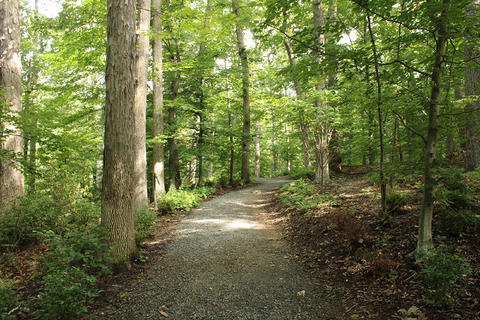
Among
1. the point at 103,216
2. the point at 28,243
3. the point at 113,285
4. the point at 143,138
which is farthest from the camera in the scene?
the point at 143,138

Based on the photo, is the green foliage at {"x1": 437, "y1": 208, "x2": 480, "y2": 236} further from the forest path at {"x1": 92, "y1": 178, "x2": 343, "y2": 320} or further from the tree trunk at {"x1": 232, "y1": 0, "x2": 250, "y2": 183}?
the tree trunk at {"x1": 232, "y1": 0, "x2": 250, "y2": 183}

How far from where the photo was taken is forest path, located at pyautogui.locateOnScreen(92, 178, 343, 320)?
3.16m

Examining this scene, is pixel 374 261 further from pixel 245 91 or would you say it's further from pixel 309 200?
pixel 245 91

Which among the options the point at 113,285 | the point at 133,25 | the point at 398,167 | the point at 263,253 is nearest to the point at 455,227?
the point at 398,167

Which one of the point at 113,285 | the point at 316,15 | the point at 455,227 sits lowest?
the point at 113,285

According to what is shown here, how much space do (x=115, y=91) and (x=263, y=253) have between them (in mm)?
4308

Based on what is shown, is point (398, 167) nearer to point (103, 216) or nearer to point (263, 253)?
point (263, 253)

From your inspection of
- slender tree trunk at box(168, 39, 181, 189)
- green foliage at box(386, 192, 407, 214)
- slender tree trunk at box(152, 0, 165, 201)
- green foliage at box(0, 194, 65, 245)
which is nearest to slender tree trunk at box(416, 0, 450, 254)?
green foliage at box(386, 192, 407, 214)

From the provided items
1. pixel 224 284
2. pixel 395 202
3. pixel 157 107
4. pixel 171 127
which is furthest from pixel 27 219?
pixel 395 202

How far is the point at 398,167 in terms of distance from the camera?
370cm

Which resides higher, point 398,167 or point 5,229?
point 398,167

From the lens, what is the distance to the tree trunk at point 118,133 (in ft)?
14.1

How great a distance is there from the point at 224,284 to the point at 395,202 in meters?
3.75

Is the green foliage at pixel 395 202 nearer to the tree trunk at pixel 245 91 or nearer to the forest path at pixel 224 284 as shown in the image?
the forest path at pixel 224 284
